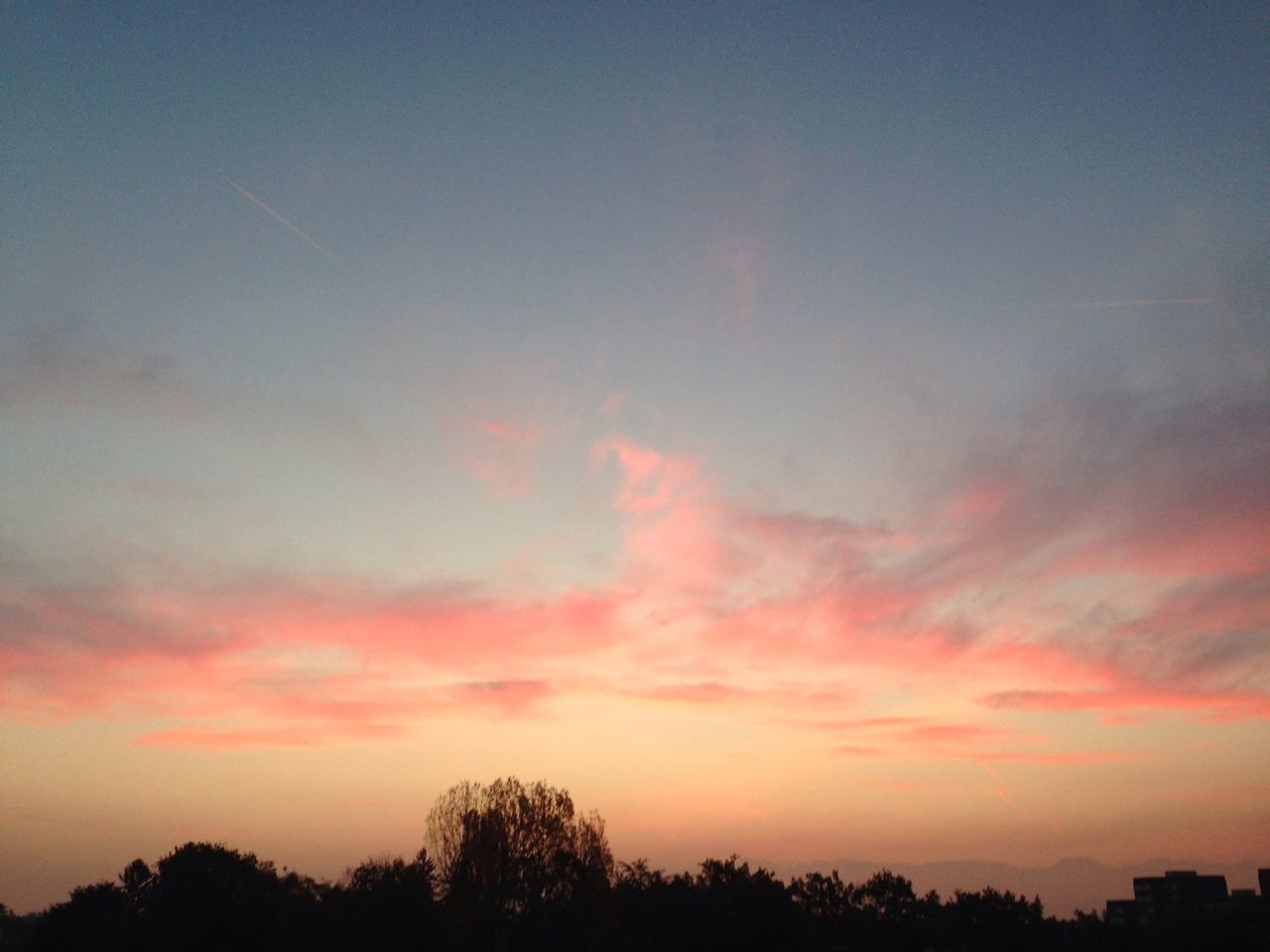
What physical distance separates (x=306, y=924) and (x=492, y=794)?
82.6 ft

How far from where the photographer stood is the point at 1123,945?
15512cm

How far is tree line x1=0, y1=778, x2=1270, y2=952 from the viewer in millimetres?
81562

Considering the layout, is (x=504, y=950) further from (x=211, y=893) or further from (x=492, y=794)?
(x=211, y=893)

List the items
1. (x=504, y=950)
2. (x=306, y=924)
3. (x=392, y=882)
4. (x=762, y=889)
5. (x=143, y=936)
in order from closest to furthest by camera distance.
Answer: (x=504, y=950)
(x=392, y=882)
(x=306, y=924)
(x=143, y=936)
(x=762, y=889)

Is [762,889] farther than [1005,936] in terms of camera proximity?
No

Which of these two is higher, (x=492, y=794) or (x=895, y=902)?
(x=492, y=794)

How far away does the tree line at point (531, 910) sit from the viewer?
81562mm

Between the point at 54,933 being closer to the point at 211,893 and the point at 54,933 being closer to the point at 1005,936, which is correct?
the point at 211,893

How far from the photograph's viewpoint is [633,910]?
115625 millimetres

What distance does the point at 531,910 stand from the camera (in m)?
82.0

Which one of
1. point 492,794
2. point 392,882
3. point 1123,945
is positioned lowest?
point 1123,945

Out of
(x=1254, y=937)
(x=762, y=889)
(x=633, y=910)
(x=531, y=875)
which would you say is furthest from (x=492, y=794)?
(x=1254, y=937)

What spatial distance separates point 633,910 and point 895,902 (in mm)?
65656

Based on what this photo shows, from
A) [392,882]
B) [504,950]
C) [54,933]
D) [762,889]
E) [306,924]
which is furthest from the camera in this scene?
[762,889]
